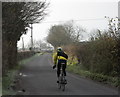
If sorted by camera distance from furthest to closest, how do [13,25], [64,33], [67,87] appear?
[64,33], [13,25], [67,87]

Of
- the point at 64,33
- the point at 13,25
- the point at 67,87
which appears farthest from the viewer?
the point at 64,33

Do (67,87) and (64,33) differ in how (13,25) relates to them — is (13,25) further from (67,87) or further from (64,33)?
(64,33)

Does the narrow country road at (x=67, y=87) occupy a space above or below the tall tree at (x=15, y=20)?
below

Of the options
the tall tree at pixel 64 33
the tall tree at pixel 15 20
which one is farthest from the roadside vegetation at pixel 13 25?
the tall tree at pixel 64 33

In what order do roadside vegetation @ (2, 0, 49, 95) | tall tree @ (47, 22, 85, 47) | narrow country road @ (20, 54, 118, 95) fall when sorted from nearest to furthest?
narrow country road @ (20, 54, 118, 95) < roadside vegetation @ (2, 0, 49, 95) < tall tree @ (47, 22, 85, 47)

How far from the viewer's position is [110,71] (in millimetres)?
18031

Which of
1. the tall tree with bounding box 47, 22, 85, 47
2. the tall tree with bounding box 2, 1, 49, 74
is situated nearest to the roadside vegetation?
the tall tree with bounding box 2, 1, 49, 74

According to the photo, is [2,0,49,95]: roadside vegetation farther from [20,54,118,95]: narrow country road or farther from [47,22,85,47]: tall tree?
[47,22,85,47]: tall tree

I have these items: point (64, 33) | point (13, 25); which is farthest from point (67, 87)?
point (64, 33)

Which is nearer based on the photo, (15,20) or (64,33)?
(15,20)

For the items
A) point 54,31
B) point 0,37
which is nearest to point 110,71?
point 0,37

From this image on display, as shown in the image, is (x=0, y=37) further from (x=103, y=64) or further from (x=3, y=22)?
(x=103, y=64)

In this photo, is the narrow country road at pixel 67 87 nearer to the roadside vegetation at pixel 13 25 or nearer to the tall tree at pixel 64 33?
the roadside vegetation at pixel 13 25

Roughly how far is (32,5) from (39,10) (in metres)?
2.12
